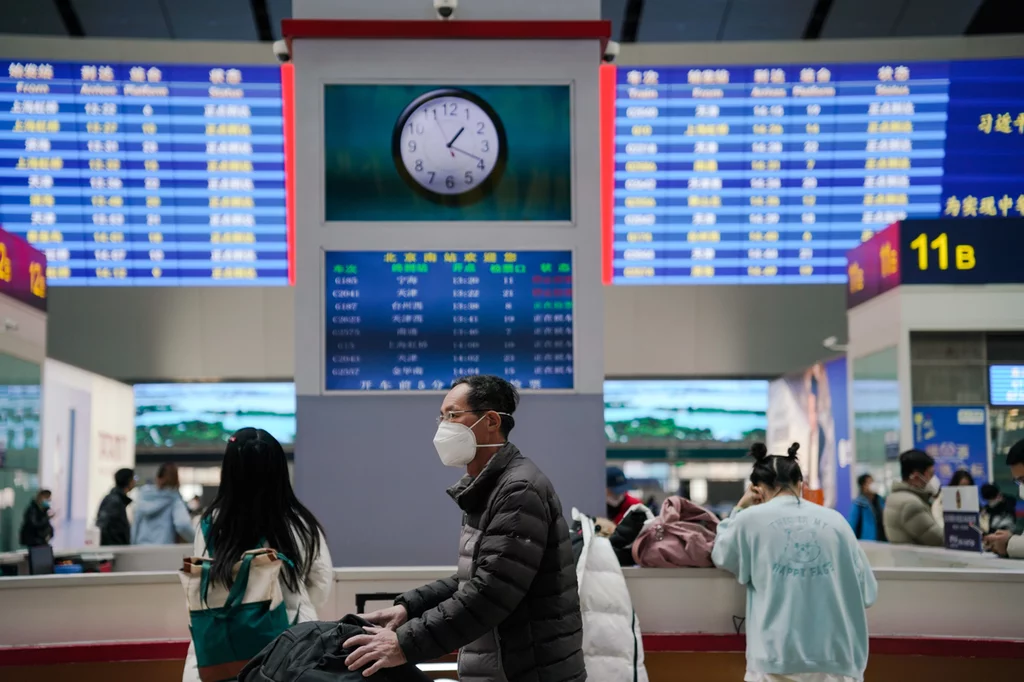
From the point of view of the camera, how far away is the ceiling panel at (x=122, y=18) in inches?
512

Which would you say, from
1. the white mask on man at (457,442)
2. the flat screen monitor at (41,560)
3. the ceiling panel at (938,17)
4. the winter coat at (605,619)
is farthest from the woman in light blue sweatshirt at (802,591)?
the ceiling panel at (938,17)

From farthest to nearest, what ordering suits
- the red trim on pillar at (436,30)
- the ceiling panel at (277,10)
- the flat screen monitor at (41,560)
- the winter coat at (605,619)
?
the ceiling panel at (277,10)
the red trim on pillar at (436,30)
the flat screen monitor at (41,560)
the winter coat at (605,619)

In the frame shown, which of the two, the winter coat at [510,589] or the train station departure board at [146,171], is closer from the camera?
the winter coat at [510,589]

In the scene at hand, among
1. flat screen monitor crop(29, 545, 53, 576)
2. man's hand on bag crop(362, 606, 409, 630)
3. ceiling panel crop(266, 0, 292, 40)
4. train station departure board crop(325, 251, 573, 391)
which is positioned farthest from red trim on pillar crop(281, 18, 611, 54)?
ceiling panel crop(266, 0, 292, 40)

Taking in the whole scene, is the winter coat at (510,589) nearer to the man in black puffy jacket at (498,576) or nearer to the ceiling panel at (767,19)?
the man in black puffy jacket at (498,576)

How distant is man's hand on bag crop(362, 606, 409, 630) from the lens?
2.64 m

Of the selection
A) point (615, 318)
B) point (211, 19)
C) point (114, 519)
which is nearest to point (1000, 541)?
point (114, 519)

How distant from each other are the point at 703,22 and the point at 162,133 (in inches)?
253

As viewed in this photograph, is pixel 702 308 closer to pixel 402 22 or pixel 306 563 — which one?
pixel 402 22

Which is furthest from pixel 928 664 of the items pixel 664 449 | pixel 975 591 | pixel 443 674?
pixel 664 449

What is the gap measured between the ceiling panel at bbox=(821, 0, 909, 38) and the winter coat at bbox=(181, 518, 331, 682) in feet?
38.1

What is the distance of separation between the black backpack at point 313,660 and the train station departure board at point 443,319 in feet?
9.84

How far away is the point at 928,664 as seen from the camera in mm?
4730

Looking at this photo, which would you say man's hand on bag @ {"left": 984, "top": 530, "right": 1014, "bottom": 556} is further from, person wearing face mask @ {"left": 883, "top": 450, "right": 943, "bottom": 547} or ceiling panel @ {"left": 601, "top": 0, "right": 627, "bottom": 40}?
ceiling panel @ {"left": 601, "top": 0, "right": 627, "bottom": 40}
